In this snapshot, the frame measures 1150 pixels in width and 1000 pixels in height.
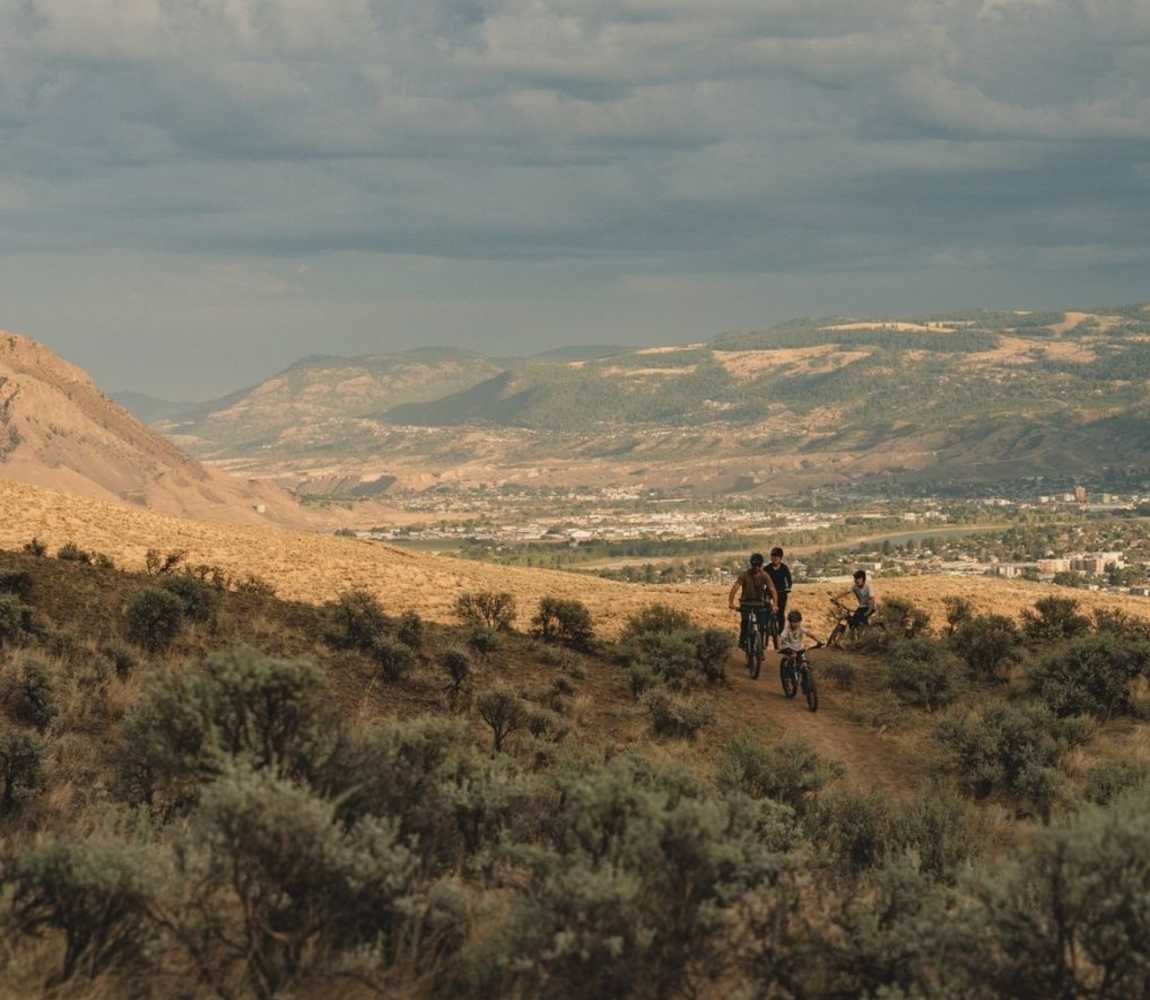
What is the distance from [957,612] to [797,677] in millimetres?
12648

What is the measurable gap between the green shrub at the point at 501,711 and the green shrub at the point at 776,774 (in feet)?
9.98

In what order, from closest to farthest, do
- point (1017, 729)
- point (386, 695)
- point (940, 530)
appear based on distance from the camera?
1. point (1017, 729)
2. point (386, 695)
3. point (940, 530)

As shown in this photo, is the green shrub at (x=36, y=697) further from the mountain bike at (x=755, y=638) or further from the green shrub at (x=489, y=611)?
the mountain bike at (x=755, y=638)

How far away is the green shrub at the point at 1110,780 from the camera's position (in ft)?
44.5

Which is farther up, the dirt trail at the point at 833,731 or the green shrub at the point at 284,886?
the green shrub at the point at 284,886

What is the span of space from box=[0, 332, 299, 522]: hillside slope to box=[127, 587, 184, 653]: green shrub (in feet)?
429

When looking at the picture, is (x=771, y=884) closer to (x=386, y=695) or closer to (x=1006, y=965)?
(x=1006, y=965)

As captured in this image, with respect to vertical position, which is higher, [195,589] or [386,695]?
[195,589]

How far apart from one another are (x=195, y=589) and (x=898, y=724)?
39.5 ft

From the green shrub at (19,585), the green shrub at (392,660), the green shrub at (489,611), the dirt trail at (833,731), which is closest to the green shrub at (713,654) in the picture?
the dirt trail at (833,731)

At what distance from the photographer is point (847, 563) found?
13062 cm

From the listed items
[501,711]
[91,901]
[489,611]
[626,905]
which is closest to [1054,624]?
[489,611]

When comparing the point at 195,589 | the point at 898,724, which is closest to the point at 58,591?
the point at 195,589

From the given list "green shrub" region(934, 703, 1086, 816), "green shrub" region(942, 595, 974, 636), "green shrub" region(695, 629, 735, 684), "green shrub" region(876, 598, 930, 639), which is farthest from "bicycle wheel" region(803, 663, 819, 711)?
"green shrub" region(942, 595, 974, 636)
